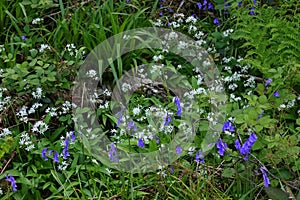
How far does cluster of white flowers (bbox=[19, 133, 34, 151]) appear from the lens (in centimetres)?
301

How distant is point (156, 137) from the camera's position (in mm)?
3039

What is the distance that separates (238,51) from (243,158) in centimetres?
137

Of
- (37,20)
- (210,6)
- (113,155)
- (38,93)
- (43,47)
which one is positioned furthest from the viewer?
(210,6)

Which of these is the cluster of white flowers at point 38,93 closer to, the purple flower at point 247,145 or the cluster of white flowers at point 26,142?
the cluster of white flowers at point 26,142

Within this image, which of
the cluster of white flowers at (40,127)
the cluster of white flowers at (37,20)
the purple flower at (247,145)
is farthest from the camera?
the cluster of white flowers at (37,20)

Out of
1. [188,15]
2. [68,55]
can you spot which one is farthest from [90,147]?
[188,15]

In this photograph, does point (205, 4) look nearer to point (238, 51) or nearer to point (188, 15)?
point (188, 15)

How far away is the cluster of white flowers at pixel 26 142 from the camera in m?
3.01

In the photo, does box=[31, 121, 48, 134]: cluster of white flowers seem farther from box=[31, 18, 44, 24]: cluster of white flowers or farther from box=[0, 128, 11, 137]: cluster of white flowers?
box=[31, 18, 44, 24]: cluster of white flowers

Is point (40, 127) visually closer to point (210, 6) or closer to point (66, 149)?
point (66, 149)

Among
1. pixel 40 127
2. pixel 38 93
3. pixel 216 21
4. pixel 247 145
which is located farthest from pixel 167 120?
pixel 216 21

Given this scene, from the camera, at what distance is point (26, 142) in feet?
9.87

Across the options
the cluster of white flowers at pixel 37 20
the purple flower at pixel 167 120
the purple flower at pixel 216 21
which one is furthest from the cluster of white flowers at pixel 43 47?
the purple flower at pixel 216 21

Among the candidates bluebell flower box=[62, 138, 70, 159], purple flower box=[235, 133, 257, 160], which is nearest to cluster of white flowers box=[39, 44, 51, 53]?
bluebell flower box=[62, 138, 70, 159]
